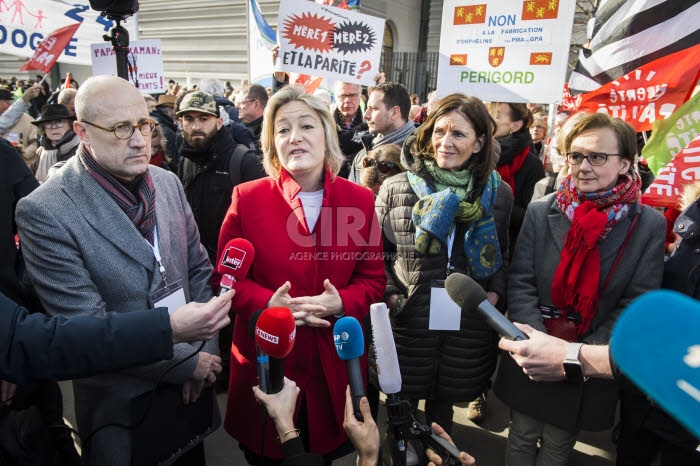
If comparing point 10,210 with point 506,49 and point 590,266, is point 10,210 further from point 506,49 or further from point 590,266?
point 506,49

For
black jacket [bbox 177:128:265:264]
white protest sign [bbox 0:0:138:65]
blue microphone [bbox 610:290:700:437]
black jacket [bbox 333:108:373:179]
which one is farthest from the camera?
white protest sign [bbox 0:0:138:65]

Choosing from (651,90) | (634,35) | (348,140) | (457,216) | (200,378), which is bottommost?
(200,378)

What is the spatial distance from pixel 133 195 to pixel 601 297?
2.17m

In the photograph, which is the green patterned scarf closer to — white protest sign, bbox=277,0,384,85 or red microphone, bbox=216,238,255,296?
red microphone, bbox=216,238,255,296

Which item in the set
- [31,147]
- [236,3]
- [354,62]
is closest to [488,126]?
[354,62]

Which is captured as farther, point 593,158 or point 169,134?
point 169,134

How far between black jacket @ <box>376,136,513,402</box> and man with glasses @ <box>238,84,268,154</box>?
3295 millimetres

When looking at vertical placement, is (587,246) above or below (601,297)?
above

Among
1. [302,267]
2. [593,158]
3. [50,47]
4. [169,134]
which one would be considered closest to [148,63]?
[50,47]

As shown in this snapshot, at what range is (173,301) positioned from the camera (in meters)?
1.92

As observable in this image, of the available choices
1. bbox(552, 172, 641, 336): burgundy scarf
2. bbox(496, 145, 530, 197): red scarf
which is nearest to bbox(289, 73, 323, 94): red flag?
bbox(496, 145, 530, 197): red scarf

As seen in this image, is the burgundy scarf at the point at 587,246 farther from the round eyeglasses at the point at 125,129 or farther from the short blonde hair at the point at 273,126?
the round eyeglasses at the point at 125,129

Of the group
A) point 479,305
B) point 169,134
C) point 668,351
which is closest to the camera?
point 668,351

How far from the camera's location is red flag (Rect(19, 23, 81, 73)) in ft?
16.8
